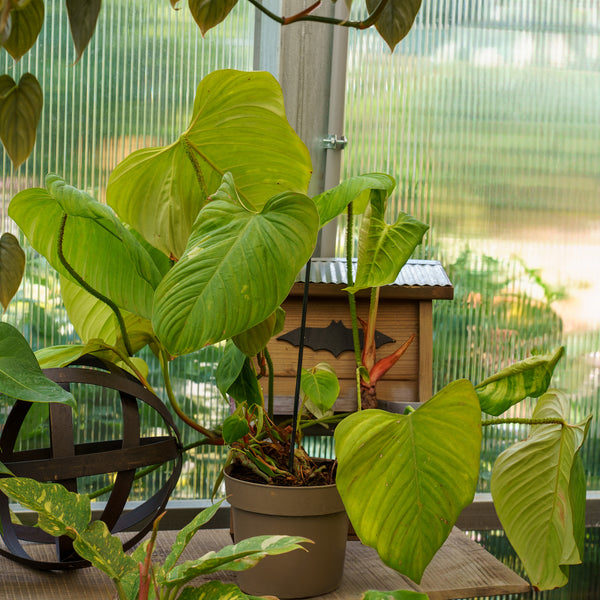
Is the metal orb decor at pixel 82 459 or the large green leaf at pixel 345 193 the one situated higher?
the large green leaf at pixel 345 193

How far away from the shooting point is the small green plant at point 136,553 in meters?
0.64

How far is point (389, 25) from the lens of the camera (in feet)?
2.77

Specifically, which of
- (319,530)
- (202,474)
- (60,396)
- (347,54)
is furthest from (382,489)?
(347,54)

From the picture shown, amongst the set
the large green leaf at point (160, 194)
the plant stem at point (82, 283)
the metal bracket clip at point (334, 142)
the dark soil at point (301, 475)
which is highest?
the metal bracket clip at point (334, 142)

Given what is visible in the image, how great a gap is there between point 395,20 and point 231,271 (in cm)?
38

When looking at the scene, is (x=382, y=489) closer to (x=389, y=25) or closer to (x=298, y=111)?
(x=389, y=25)

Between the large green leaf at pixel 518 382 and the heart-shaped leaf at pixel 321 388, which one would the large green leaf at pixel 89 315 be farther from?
the large green leaf at pixel 518 382

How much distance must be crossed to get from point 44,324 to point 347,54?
31.4 inches

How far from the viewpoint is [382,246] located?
1008 mm

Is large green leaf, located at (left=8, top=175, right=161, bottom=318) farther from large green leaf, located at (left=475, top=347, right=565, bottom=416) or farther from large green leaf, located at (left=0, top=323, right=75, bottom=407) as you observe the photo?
large green leaf, located at (left=475, top=347, right=565, bottom=416)

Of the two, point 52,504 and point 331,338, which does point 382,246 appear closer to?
point 331,338

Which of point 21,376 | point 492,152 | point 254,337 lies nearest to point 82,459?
point 21,376

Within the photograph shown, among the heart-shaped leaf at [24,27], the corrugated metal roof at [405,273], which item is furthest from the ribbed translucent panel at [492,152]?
the heart-shaped leaf at [24,27]

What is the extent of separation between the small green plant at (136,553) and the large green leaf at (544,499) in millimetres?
416
